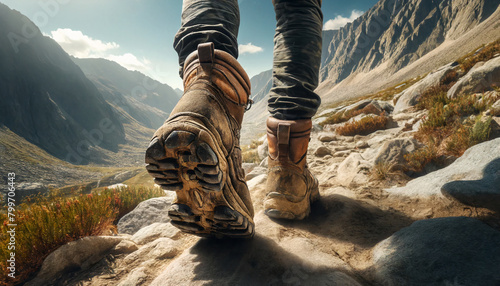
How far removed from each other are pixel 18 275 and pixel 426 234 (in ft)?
8.49

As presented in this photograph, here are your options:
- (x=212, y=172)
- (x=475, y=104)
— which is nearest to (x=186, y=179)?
(x=212, y=172)

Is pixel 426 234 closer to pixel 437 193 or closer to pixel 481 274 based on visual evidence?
pixel 481 274

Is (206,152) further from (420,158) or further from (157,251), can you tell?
(420,158)

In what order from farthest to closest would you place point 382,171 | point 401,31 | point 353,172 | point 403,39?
point 401,31
point 403,39
point 353,172
point 382,171

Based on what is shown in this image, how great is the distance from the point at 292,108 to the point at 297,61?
422 mm

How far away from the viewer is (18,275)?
4.39 ft

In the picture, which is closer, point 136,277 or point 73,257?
point 136,277

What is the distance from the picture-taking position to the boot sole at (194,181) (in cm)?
99

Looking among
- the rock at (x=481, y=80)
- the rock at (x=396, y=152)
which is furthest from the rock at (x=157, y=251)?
the rock at (x=481, y=80)

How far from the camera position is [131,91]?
14900cm

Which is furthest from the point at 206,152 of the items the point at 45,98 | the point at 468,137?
the point at 45,98

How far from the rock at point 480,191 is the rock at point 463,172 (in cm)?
11

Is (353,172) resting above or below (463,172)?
below

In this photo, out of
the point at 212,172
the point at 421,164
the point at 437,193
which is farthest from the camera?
the point at 421,164
